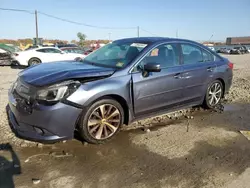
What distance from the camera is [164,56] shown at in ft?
15.0

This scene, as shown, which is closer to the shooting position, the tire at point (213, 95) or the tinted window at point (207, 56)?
the tinted window at point (207, 56)

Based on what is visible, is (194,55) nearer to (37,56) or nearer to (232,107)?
(232,107)

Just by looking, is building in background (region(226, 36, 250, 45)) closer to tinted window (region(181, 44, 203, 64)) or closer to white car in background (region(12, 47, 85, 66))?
white car in background (region(12, 47, 85, 66))

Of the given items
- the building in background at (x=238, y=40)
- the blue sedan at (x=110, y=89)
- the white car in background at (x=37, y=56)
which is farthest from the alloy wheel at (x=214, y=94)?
the building in background at (x=238, y=40)

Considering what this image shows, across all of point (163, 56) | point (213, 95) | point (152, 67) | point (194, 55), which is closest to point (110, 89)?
point (152, 67)

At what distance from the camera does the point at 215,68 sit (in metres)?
5.46

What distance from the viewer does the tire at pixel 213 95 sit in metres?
5.49

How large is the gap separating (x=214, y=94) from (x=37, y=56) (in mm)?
11600

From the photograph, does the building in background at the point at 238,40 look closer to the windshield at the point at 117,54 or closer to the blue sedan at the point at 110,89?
the blue sedan at the point at 110,89

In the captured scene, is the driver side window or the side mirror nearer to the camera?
the side mirror

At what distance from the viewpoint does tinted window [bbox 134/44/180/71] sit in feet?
14.2

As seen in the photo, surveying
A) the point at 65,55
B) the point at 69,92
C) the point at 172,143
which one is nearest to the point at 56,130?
the point at 69,92

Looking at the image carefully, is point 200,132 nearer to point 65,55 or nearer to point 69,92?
point 69,92

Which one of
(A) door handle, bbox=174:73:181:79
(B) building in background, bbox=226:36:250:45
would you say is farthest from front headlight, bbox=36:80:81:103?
(B) building in background, bbox=226:36:250:45
